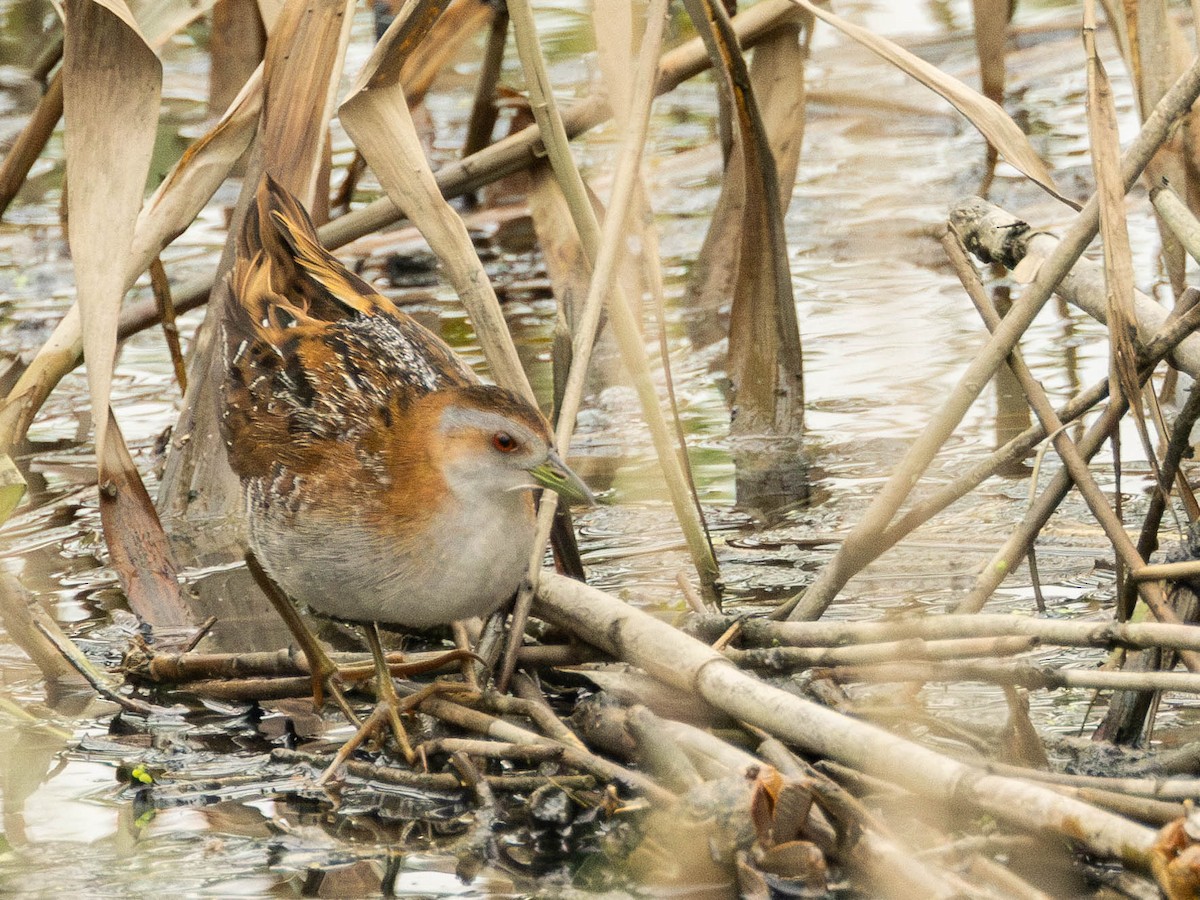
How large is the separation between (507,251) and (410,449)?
3.89 m

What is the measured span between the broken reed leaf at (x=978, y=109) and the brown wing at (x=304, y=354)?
4.22 ft

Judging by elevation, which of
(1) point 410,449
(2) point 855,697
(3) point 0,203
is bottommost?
(2) point 855,697

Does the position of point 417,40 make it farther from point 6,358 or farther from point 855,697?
point 6,358

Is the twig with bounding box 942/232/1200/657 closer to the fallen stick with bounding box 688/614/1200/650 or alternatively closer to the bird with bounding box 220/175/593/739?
the fallen stick with bounding box 688/614/1200/650

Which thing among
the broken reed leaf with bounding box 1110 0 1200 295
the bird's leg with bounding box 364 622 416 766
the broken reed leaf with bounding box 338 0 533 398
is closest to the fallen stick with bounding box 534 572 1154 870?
the bird's leg with bounding box 364 622 416 766

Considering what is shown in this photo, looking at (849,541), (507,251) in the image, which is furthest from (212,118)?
(849,541)

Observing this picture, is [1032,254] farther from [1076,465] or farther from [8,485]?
[8,485]

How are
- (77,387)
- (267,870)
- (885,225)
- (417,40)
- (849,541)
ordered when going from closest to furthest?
(267,870) < (849,541) < (417,40) < (77,387) < (885,225)

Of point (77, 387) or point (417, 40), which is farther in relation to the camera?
point (77, 387)

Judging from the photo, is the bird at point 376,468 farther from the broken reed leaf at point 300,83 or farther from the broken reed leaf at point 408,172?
the broken reed leaf at point 300,83

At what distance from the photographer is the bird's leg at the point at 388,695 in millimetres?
3423

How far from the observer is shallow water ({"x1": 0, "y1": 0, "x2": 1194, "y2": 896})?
128 inches

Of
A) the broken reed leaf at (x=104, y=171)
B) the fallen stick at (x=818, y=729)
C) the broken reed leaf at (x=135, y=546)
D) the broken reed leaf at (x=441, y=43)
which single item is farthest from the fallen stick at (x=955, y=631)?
the broken reed leaf at (x=441, y=43)

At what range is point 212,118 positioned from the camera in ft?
24.3
